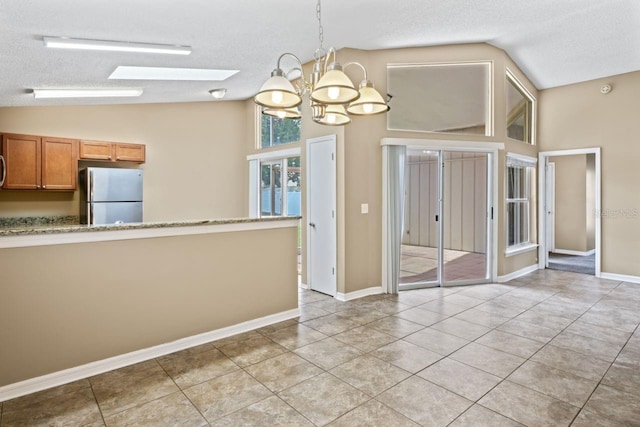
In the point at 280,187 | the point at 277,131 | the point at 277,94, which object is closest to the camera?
the point at 277,94

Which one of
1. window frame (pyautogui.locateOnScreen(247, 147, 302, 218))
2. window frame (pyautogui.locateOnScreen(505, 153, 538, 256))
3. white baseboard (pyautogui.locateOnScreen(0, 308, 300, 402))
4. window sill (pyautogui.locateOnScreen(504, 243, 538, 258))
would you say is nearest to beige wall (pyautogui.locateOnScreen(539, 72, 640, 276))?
window frame (pyautogui.locateOnScreen(505, 153, 538, 256))

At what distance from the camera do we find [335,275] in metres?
4.65

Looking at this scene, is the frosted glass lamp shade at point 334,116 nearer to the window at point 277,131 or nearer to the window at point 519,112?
the window at point 277,131

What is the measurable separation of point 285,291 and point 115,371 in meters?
1.68

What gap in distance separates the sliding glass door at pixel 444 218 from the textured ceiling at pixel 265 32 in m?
1.63

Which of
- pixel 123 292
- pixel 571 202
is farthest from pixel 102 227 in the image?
pixel 571 202

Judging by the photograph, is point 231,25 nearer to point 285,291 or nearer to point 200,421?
point 285,291

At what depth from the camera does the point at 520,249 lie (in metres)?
5.94

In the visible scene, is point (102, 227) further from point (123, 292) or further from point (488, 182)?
point (488, 182)

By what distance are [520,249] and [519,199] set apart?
832 millimetres

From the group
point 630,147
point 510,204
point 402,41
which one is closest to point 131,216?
point 402,41

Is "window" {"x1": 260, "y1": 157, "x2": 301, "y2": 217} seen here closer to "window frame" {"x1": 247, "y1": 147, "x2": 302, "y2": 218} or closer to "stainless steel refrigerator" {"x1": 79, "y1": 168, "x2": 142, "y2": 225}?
"window frame" {"x1": 247, "y1": 147, "x2": 302, "y2": 218}

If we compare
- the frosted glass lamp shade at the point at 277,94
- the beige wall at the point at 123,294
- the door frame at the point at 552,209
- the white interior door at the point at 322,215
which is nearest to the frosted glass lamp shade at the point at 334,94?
the frosted glass lamp shade at the point at 277,94

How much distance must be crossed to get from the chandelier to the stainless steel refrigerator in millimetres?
3469
